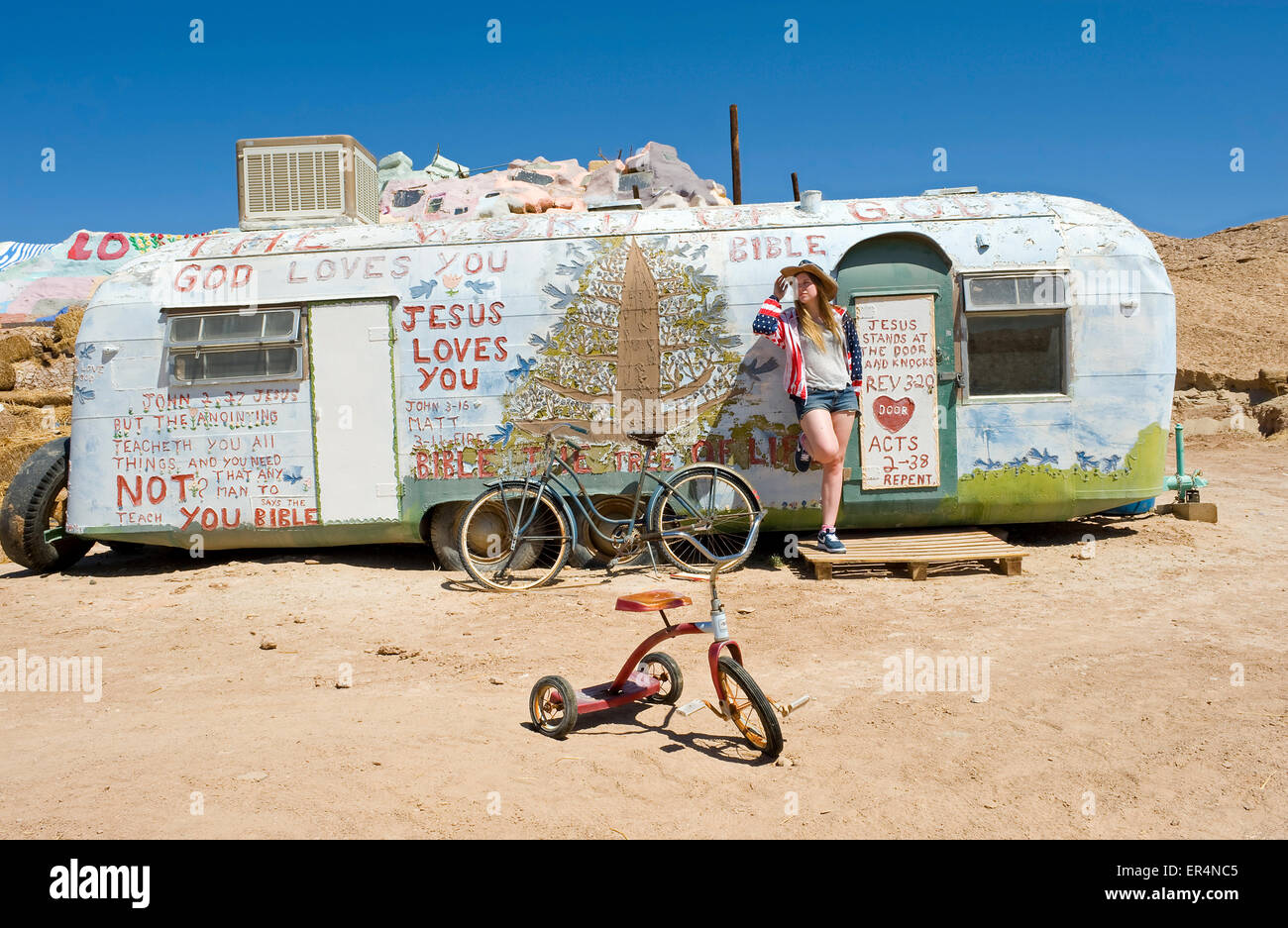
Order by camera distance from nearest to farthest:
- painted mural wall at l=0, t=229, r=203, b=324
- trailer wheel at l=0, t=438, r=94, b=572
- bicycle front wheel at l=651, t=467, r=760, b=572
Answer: bicycle front wheel at l=651, t=467, r=760, b=572 < trailer wheel at l=0, t=438, r=94, b=572 < painted mural wall at l=0, t=229, r=203, b=324

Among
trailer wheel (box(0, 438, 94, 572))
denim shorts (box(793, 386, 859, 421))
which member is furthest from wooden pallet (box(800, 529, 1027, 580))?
trailer wheel (box(0, 438, 94, 572))

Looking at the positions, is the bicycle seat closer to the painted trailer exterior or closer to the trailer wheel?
the painted trailer exterior

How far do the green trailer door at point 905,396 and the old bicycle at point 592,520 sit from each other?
1.02m

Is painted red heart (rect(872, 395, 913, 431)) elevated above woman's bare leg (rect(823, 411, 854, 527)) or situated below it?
above

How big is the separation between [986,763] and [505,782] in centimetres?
→ 194

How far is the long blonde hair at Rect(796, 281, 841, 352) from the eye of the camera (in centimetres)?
688

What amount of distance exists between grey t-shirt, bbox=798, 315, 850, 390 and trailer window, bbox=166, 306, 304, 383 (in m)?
4.18

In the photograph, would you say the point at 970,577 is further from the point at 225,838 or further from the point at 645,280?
the point at 225,838

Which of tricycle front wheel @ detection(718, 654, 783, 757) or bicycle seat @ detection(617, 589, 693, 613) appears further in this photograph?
bicycle seat @ detection(617, 589, 693, 613)

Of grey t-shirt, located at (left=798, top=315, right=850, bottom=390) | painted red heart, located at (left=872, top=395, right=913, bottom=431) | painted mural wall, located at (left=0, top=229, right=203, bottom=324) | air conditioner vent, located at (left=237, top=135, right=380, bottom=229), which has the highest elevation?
painted mural wall, located at (left=0, top=229, right=203, bottom=324)

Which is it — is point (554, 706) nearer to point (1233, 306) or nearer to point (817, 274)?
point (817, 274)

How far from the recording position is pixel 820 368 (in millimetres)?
6844

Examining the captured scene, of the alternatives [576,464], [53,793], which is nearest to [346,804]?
[53,793]

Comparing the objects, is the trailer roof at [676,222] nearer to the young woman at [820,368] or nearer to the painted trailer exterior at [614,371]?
the painted trailer exterior at [614,371]
